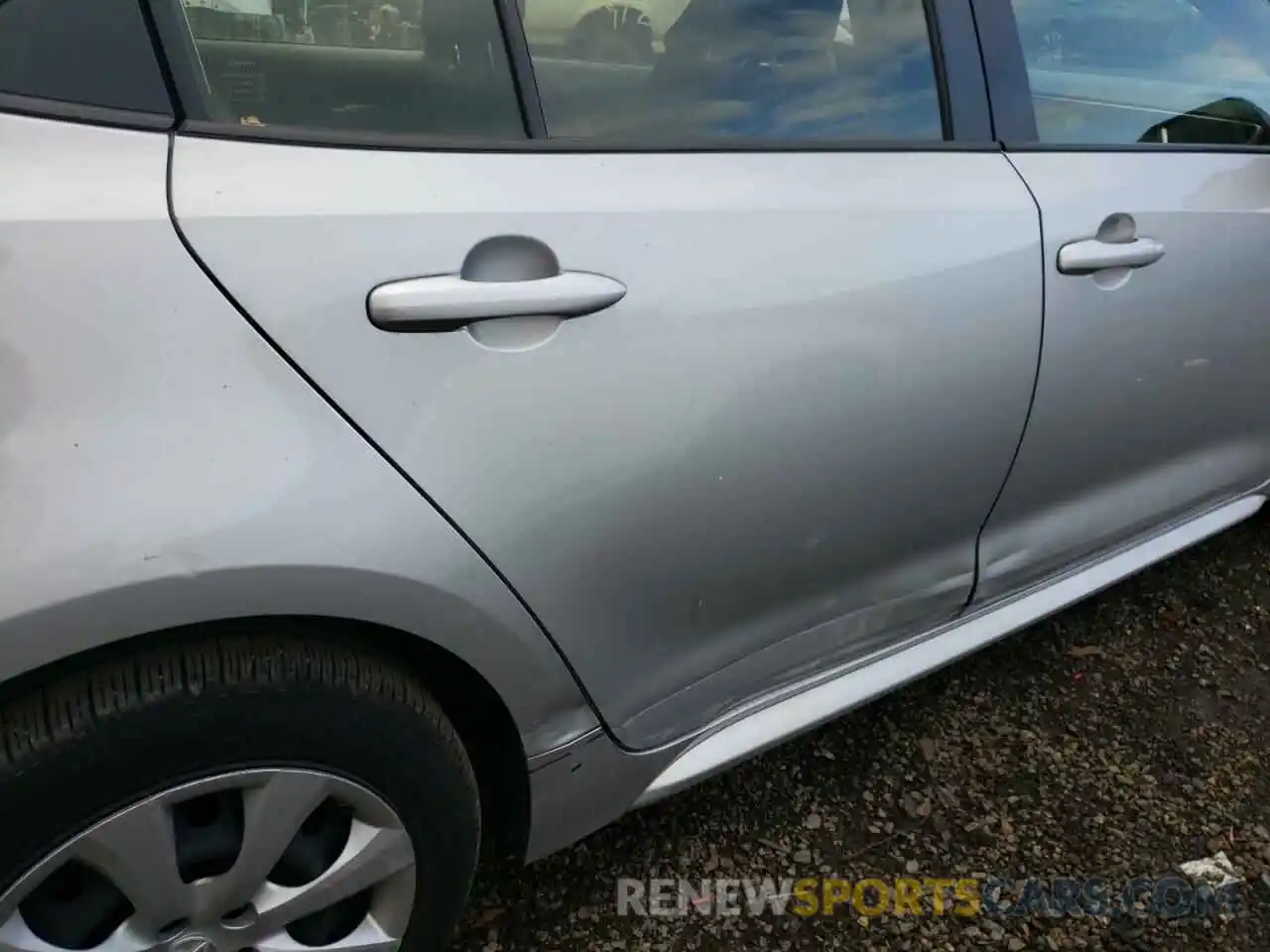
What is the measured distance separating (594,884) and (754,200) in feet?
3.87

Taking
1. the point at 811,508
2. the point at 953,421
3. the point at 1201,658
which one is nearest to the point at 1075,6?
the point at 953,421

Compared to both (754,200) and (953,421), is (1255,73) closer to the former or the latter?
(953,421)

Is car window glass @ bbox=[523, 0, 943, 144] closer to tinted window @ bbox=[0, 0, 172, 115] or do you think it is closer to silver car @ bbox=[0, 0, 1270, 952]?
silver car @ bbox=[0, 0, 1270, 952]

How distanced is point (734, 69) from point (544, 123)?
0.38 meters

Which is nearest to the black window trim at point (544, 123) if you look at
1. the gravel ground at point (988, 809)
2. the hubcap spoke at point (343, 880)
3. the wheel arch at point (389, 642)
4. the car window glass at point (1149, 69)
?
the car window glass at point (1149, 69)

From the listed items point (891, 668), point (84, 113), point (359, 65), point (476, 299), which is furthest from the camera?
point (891, 668)

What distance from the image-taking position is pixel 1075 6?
194 cm

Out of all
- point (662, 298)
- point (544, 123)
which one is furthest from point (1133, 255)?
point (544, 123)

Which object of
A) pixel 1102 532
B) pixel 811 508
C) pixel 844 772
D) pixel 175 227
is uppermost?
pixel 175 227

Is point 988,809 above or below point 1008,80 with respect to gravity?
below

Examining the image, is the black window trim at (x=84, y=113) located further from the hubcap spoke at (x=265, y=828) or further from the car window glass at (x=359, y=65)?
the hubcap spoke at (x=265, y=828)

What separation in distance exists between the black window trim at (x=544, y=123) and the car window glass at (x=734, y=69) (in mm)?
20

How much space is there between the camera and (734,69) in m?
1.51

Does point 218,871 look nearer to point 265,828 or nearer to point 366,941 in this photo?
point 265,828
